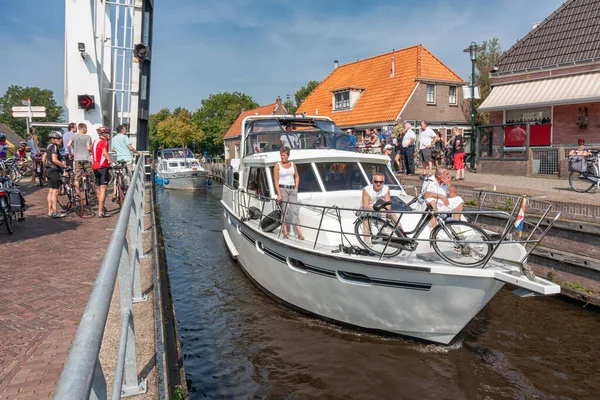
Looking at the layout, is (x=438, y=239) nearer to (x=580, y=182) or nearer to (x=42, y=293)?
(x=42, y=293)

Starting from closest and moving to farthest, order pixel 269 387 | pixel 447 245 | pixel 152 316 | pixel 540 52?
pixel 152 316
pixel 269 387
pixel 447 245
pixel 540 52

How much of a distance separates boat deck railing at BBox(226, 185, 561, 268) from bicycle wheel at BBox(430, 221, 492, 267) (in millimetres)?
138

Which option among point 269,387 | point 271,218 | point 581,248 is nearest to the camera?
point 269,387

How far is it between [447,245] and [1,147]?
12325 millimetres

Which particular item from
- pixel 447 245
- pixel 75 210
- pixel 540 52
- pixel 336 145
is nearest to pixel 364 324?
pixel 447 245

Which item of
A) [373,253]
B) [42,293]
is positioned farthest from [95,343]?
[373,253]

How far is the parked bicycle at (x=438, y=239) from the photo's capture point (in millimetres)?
6273

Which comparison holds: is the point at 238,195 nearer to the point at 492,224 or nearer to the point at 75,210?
the point at 75,210

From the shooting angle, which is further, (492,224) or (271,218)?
→ (492,224)

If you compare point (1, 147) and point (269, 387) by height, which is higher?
point (1, 147)

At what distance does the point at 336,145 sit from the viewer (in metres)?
10.7

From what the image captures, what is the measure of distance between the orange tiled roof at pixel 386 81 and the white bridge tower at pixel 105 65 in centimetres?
1634

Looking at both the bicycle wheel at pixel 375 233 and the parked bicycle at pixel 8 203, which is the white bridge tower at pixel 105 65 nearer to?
the parked bicycle at pixel 8 203

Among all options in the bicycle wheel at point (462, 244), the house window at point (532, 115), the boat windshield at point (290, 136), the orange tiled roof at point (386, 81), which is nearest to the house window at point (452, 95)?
the orange tiled roof at point (386, 81)
